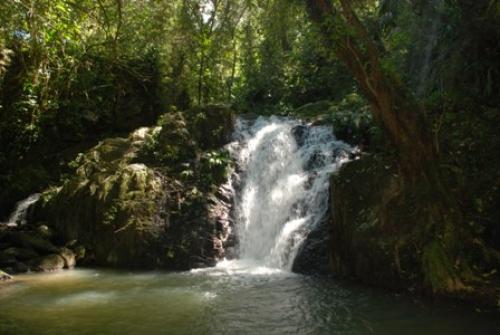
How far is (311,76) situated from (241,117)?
6.24 meters

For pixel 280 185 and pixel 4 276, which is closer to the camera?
pixel 4 276

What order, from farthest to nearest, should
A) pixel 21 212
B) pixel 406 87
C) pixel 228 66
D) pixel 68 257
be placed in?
pixel 228 66, pixel 21 212, pixel 68 257, pixel 406 87

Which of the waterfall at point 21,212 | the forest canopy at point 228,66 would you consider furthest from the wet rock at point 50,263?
the forest canopy at point 228,66

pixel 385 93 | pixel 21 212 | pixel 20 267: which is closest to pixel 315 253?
pixel 385 93

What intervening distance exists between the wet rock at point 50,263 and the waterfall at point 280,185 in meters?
4.04

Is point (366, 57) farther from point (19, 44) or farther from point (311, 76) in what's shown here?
point (311, 76)

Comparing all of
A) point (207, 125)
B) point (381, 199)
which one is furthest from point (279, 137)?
point (381, 199)

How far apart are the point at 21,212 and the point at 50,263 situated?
389cm

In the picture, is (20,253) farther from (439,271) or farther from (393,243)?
(439,271)

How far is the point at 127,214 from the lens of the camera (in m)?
11.4

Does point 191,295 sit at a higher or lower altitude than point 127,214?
lower

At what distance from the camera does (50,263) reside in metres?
10.8

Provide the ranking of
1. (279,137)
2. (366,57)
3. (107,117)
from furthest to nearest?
(107,117) → (279,137) → (366,57)

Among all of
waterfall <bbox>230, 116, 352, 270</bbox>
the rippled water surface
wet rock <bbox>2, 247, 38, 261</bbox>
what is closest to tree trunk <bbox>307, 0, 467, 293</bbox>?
the rippled water surface
